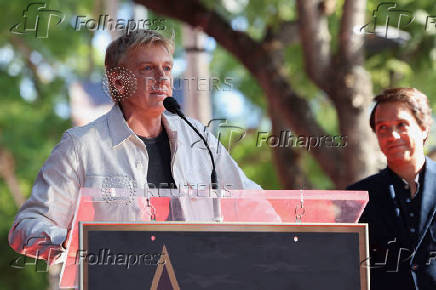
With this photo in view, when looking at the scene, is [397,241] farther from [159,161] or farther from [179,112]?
[179,112]

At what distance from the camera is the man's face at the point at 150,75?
3.58m

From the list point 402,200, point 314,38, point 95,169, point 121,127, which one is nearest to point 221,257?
point 95,169

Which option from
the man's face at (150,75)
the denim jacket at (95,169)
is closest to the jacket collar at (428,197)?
the denim jacket at (95,169)

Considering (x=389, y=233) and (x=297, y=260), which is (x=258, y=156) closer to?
(x=389, y=233)

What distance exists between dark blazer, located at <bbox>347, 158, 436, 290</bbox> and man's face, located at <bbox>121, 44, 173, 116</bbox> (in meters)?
1.21

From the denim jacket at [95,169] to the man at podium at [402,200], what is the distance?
69 cm

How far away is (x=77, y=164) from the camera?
344cm

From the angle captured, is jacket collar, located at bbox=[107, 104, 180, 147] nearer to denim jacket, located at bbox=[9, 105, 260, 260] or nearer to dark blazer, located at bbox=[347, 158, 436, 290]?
denim jacket, located at bbox=[9, 105, 260, 260]

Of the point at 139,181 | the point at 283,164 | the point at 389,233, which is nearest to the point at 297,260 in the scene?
the point at 139,181

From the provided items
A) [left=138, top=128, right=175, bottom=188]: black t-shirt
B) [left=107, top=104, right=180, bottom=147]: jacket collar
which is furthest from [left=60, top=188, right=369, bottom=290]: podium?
[left=107, top=104, right=180, bottom=147]: jacket collar

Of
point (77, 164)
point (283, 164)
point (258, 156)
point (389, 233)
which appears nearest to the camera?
point (77, 164)

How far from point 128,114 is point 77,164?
→ 41cm

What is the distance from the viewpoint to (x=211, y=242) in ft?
9.18

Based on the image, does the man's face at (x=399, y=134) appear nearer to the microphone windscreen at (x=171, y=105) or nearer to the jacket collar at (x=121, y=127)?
the jacket collar at (x=121, y=127)
